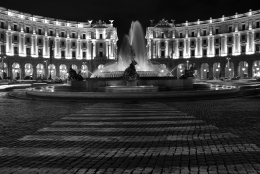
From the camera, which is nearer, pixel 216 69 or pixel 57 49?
pixel 57 49

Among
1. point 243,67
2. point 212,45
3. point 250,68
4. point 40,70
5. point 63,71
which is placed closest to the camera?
point 250,68

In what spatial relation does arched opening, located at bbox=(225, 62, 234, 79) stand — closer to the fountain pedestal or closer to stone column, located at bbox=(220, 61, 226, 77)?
stone column, located at bbox=(220, 61, 226, 77)

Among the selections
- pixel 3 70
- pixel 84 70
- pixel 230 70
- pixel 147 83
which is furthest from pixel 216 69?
pixel 3 70

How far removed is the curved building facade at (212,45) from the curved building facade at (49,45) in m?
18.5

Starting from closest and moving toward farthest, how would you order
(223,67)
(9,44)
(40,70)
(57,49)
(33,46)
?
1. (9,44)
2. (33,46)
3. (223,67)
4. (40,70)
5. (57,49)

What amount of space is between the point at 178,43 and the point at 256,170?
292 feet

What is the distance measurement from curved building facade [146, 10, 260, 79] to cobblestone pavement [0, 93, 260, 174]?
221 ft

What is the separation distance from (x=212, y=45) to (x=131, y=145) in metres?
84.4

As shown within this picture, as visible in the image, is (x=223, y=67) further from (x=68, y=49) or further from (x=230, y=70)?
(x=68, y=49)

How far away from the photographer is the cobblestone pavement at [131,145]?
5.36 meters

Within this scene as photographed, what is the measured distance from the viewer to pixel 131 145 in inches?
276

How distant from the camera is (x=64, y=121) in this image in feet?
35.4

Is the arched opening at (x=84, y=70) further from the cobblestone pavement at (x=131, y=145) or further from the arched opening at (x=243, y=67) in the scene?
the cobblestone pavement at (x=131, y=145)

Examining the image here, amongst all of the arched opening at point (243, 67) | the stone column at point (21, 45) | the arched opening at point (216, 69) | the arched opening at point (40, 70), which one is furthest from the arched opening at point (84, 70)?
the arched opening at point (243, 67)
